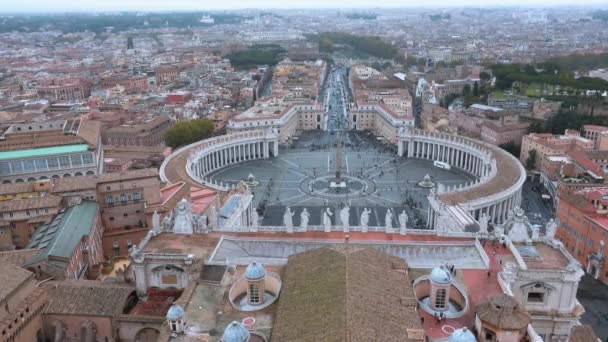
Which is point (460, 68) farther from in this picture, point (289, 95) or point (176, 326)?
point (176, 326)

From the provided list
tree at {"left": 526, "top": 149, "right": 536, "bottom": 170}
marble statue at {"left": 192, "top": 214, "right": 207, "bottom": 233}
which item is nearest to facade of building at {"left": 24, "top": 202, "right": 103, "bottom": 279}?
marble statue at {"left": 192, "top": 214, "right": 207, "bottom": 233}

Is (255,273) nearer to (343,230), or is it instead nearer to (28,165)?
(343,230)

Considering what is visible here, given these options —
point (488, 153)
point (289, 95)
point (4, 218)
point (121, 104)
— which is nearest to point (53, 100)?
point (121, 104)

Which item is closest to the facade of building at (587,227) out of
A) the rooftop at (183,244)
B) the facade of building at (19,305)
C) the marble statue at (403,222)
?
the marble statue at (403,222)

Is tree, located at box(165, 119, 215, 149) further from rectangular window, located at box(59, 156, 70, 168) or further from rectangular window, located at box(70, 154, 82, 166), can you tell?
rectangular window, located at box(59, 156, 70, 168)

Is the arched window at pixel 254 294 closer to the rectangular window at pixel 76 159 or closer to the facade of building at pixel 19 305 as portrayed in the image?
the facade of building at pixel 19 305
